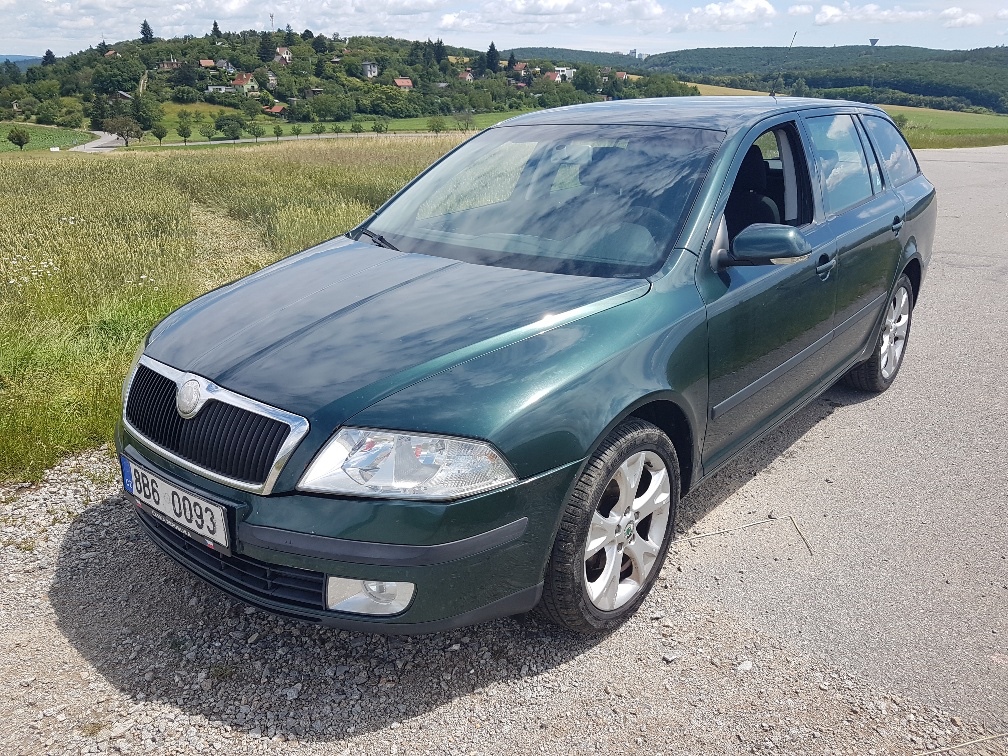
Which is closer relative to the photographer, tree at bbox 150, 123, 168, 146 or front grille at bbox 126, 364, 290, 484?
front grille at bbox 126, 364, 290, 484

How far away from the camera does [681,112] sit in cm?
383

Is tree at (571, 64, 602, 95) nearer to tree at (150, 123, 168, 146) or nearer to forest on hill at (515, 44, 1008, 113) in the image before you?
forest on hill at (515, 44, 1008, 113)

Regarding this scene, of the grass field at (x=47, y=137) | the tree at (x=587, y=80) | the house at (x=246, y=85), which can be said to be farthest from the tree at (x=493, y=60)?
the tree at (x=587, y=80)

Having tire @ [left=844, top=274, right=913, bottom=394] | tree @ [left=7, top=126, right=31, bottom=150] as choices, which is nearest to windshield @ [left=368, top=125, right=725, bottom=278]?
tire @ [left=844, top=274, right=913, bottom=394]

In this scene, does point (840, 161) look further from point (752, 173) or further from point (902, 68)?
point (902, 68)

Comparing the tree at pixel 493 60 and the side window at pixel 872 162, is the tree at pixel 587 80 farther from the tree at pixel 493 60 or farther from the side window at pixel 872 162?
the tree at pixel 493 60

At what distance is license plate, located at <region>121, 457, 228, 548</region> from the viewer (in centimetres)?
235

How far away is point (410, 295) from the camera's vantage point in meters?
2.91

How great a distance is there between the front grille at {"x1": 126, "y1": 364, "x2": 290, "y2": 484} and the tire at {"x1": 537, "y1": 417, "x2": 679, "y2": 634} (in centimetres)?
88

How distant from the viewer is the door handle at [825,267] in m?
3.73

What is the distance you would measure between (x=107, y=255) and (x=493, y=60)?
112 metres

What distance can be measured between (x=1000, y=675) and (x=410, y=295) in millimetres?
2264

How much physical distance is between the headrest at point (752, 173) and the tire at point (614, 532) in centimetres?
130

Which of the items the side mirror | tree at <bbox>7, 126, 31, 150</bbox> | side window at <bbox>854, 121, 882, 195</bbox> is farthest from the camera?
tree at <bbox>7, 126, 31, 150</bbox>
